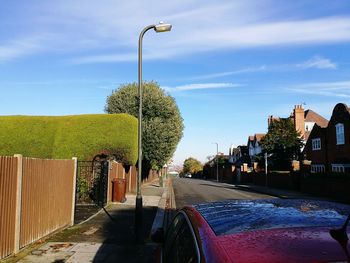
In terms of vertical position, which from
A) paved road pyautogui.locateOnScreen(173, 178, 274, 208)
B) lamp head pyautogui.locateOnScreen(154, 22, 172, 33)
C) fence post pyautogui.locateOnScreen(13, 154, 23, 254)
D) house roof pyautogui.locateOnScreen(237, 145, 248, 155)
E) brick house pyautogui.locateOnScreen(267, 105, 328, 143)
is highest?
brick house pyautogui.locateOnScreen(267, 105, 328, 143)

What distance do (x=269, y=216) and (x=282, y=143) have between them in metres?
42.0

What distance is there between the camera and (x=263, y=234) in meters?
2.59

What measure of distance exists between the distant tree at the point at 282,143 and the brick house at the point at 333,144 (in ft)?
5.45

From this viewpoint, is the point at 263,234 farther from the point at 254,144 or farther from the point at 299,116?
the point at 254,144

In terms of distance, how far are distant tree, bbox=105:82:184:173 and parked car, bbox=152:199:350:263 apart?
30270mm

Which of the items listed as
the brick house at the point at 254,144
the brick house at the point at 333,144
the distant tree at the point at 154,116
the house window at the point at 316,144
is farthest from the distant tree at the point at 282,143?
the brick house at the point at 254,144

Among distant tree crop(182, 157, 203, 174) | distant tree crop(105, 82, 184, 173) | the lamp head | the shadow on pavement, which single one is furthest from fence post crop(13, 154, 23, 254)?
distant tree crop(182, 157, 203, 174)

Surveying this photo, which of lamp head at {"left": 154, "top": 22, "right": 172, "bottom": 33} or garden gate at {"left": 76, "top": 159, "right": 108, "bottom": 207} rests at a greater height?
lamp head at {"left": 154, "top": 22, "right": 172, "bottom": 33}

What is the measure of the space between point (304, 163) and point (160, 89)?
1299 cm

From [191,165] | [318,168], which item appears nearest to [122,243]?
[318,168]

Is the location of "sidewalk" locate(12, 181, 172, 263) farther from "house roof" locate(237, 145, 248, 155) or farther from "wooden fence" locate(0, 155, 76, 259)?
"house roof" locate(237, 145, 248, 155)

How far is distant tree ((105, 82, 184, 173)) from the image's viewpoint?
34.4m

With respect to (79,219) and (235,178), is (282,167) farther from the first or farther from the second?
(79,219)

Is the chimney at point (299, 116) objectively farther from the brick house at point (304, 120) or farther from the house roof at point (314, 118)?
the house roof at point (314, 118)
